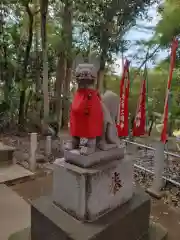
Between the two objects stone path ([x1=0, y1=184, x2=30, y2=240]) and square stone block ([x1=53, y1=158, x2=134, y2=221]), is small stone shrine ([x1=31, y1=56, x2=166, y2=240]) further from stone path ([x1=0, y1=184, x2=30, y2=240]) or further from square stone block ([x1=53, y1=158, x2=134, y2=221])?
stone path ([x1=0, y1=184, x2=30, y2=240])

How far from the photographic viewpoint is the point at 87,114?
2.19 meters

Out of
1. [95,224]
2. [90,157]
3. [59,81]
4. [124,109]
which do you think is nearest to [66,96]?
[59,81]

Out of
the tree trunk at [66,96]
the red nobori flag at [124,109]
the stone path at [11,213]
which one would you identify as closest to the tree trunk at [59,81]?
the tree trunk at [66,96]

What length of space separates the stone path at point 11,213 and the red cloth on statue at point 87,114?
1.78m

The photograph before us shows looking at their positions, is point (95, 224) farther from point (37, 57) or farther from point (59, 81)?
point (37, 57)

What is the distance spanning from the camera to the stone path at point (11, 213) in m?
3.08

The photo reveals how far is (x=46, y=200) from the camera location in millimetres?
2713

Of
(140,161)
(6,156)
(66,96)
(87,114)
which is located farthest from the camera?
(66,96)

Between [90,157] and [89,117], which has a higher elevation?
[89,117]

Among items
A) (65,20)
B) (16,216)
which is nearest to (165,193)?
(16,216)

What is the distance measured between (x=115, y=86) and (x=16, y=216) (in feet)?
36.9

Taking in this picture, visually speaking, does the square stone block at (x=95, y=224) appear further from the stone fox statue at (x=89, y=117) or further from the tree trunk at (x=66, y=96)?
the tree trunk at (x=66, y=96)

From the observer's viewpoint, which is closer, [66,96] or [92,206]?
[92,206]

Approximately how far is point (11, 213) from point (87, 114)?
7.43ft
